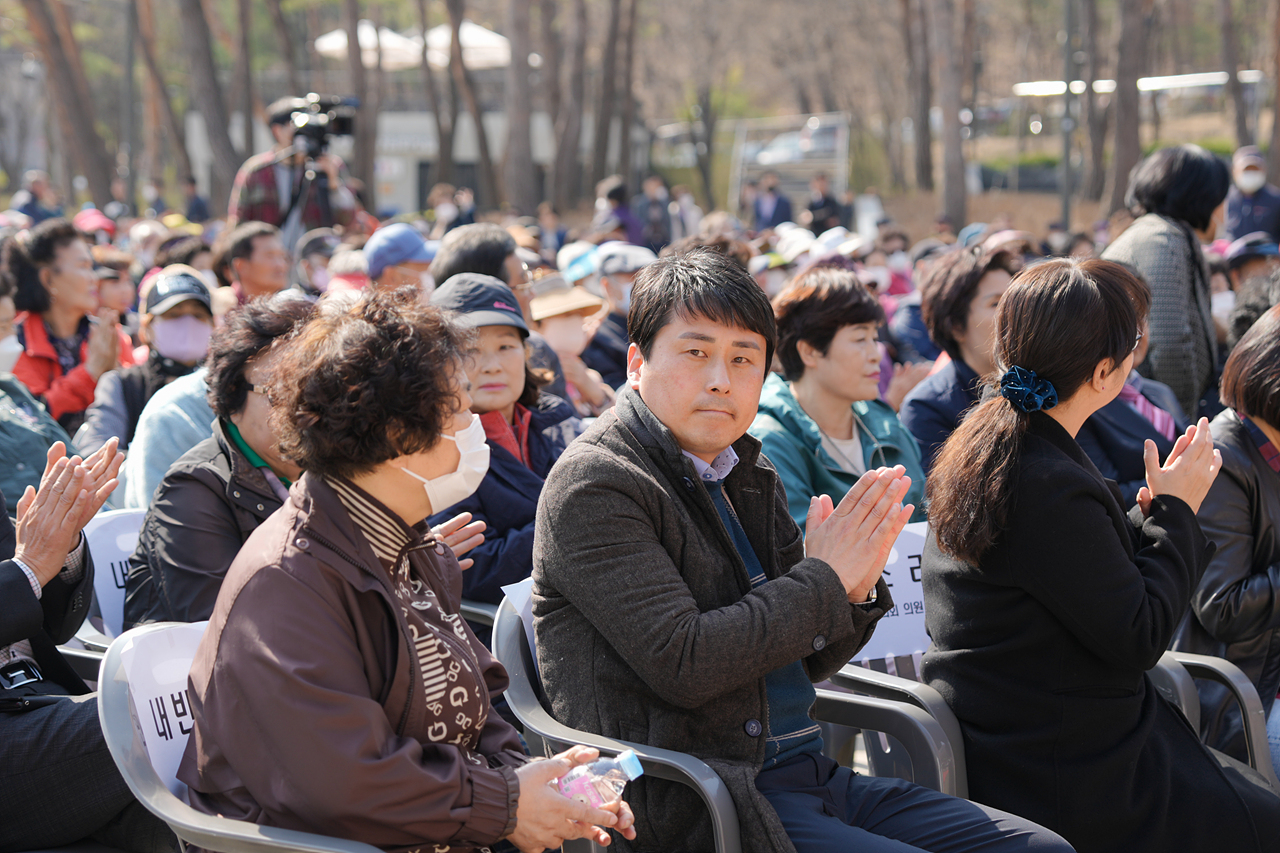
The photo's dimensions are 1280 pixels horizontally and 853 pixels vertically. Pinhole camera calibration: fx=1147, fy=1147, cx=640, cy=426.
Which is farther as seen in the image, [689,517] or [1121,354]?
[1121,354]

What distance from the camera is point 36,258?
573cm

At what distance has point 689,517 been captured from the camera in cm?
233

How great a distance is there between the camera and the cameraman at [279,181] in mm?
8164

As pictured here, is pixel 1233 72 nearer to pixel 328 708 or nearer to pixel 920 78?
pixel 920 78

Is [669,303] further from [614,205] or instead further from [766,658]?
[614,205]

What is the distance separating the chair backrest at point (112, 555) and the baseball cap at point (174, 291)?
167 cm

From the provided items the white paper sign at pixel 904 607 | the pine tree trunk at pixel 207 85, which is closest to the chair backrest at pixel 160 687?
the white paper sign at pixel 904 607

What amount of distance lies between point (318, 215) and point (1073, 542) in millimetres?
7224

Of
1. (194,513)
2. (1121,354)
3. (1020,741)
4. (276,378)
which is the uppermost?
(276,378)

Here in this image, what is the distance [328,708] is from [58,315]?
474cm

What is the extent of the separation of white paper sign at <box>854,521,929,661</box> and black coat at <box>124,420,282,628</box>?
1.73m

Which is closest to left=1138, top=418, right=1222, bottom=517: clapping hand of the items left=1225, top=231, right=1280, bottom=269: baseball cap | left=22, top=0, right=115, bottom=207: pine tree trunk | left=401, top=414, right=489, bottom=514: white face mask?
left=401, top=414, right=489, bottom=514: white face mask

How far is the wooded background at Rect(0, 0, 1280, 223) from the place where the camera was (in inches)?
723

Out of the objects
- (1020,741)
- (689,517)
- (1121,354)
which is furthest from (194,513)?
(1121,354)
